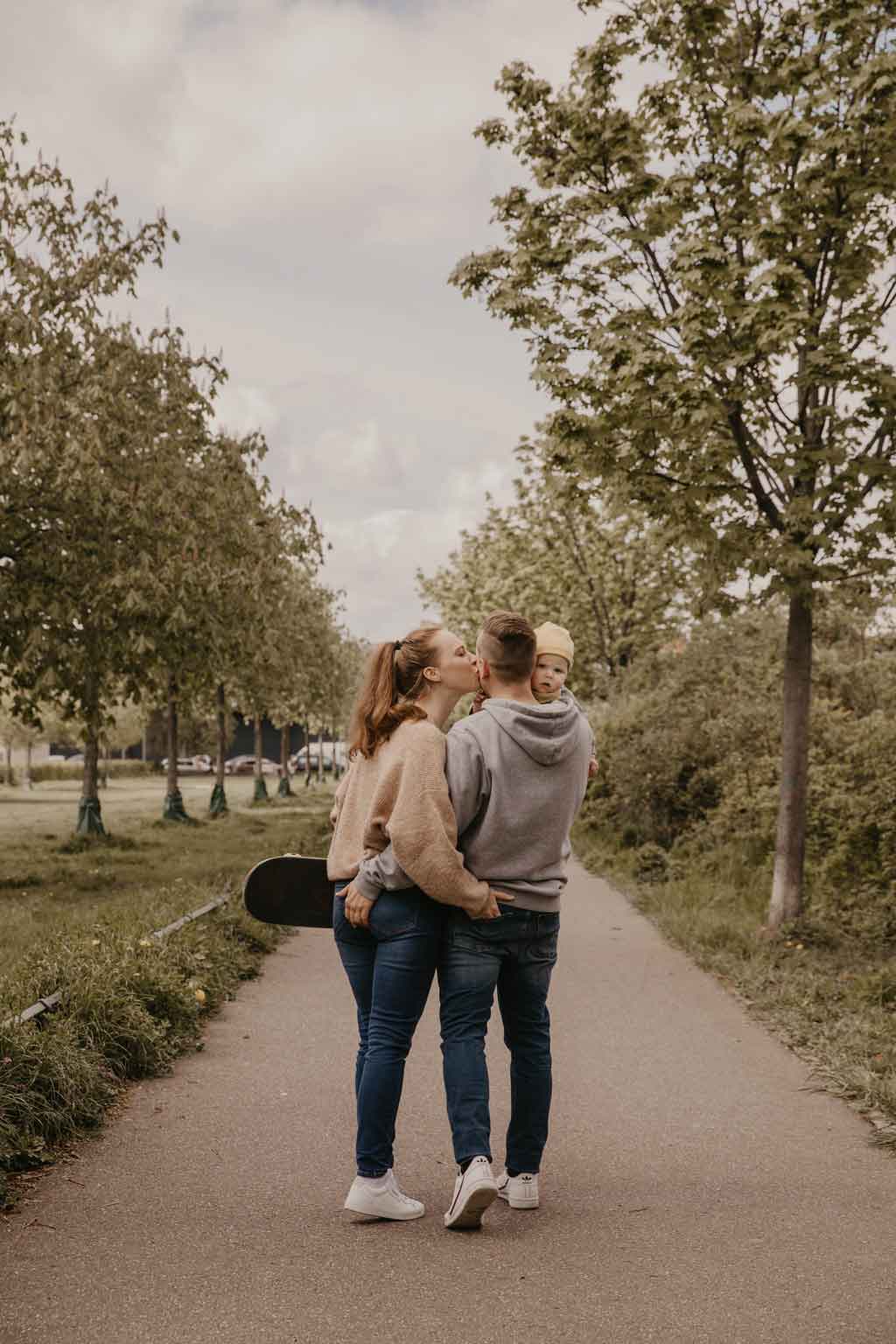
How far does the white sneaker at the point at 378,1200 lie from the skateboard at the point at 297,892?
0.88m

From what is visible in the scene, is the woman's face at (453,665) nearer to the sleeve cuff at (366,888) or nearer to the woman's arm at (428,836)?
the woman's arm at (428,836)

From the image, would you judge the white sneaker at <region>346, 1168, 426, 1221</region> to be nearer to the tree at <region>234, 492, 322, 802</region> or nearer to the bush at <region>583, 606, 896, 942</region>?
the bush at <region>583, 606, 896, 942</region>

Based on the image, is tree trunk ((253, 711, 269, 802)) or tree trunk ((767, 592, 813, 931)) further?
tree trunk ((253, 711, 269, 802))

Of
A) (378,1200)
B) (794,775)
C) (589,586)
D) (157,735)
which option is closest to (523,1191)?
(378,1200)

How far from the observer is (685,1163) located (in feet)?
15.8

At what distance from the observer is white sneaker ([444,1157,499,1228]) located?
386 cm

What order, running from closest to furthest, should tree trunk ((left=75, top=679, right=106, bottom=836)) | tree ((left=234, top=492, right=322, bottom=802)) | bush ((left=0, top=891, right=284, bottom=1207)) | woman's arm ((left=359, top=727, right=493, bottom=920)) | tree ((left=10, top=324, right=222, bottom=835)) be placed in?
woman's arm ((left=359, top=727, right=493, bottom=920)) < bush ((left=0, top=891, right=284, bottom=1207)) < tree ((left=10, top=324, right=222, bottom=835)) < tree ((left=234, top=492, right=322, bottom=802)) < tree trunk ((left=75, top=679, right=106, bottom=836))

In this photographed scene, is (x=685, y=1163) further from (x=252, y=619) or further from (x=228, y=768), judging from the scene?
(x=228, y=768)

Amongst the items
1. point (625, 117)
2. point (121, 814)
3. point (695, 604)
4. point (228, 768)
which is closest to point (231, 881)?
point (695, 604)

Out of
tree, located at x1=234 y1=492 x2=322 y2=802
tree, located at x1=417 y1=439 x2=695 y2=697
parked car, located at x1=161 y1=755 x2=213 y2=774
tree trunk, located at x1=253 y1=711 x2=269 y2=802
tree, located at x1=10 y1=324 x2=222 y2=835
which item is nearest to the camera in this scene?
tree, located at x1=10 y1=324 x2=222 y2=835

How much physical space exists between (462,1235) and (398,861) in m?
1.23

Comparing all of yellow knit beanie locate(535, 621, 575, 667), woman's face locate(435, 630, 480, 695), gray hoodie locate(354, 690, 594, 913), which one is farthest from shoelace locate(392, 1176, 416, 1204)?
yellow knit beanie locate(535, 621, 575, 667)

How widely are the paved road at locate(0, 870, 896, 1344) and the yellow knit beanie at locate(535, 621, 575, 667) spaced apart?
1.90 metres

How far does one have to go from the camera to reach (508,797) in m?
4.00
